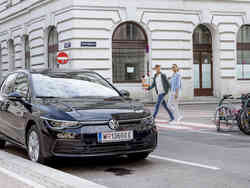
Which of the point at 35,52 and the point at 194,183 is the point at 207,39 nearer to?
the point at 35,52

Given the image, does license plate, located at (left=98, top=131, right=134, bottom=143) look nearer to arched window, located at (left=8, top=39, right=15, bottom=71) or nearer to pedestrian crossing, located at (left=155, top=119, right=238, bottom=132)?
pedestrian crossing, located at (left=155, top=119, right=238, bottom=132)

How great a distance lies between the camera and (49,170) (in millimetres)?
6711

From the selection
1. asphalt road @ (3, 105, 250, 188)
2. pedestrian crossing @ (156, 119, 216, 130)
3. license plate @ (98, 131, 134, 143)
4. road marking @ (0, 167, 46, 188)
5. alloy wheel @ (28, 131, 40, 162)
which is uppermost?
license plate @ (98, 131, 134, 143)

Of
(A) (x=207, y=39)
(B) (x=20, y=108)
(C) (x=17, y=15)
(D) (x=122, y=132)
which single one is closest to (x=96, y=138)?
(D) (x=122, y=132)

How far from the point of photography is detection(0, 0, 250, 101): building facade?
2562 cm

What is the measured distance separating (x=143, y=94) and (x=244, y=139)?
1601 cm

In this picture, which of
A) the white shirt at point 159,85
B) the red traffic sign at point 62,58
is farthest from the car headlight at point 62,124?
the red traffic sign at point 62,58

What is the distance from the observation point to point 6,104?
8875 millimetres

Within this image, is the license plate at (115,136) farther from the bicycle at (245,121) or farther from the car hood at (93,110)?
the bicycle at (245,121)

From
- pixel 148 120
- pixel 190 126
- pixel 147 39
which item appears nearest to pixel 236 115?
pixel 190 126

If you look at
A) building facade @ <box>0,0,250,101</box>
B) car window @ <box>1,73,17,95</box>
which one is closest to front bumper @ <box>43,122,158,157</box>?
car window @ <box>1,73,17,95</box>

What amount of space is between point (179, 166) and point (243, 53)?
75.0 feet

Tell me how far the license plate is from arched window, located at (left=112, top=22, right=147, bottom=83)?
63.2ft

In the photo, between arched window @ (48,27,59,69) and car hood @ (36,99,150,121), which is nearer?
car hood @ (36,99,150,121)
